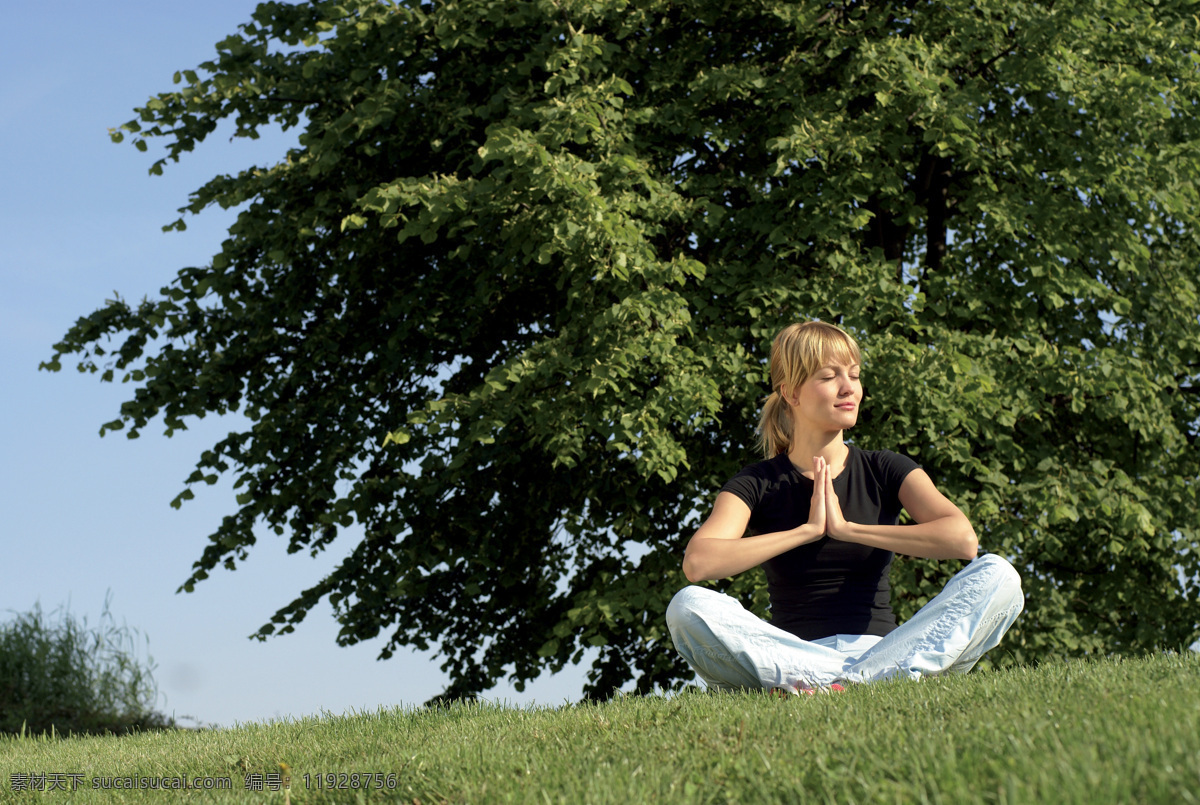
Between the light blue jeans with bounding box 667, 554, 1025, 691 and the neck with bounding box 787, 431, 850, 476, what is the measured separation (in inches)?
35.2

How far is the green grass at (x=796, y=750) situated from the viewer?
2732mm

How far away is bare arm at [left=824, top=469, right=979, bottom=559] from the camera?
16.0ft

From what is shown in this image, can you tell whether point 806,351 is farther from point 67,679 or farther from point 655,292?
point 67,679

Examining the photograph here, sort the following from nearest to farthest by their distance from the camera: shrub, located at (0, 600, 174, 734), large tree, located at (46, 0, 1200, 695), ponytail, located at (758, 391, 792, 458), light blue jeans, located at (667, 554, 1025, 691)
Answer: light blue jeans, located at (667, 554, 1025, 691) < ponytail, located at (758, 391, 792, 458) < large tree, located at (46, 0, 1200, 695) < shrub, located at (0, 600, 174, 734)

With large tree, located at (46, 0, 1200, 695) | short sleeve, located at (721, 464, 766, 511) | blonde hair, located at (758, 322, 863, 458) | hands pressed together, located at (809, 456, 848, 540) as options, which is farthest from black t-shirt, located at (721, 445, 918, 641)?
large tree, located at (46, 0, 1200, 695)

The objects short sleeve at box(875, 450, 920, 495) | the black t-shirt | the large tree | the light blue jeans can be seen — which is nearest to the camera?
the light blue jeans

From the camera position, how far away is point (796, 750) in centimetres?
337

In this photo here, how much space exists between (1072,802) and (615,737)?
199cm

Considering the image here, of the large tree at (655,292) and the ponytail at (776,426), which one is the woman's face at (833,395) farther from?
the large tree at (655,292)

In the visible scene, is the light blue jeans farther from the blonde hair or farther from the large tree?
the large tree

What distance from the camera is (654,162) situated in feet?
35.7

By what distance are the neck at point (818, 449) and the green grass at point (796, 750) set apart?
51.3 inches

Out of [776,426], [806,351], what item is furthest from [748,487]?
[806,351]

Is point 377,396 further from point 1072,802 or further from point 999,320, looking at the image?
point 1072,802
